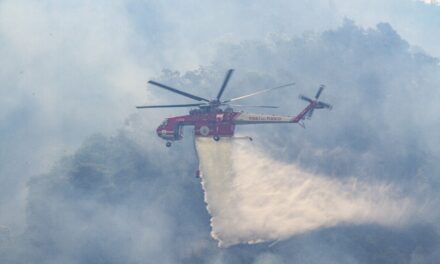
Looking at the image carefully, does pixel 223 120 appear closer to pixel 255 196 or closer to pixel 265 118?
pixel 265 118

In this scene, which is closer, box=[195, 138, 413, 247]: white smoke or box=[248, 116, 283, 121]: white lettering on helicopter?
box=[248, 116, 283, 121]: white lettering on helicopter

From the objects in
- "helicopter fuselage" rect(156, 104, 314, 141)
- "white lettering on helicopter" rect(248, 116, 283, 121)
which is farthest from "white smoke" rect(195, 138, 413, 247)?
"white lettering on helicopter" rect(248, 116, 283, 121)

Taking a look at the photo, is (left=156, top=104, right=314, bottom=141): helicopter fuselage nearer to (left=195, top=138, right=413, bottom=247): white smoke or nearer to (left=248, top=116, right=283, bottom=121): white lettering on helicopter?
(left=248, top=116, right=283, bottom=121): white lettering on helicopter

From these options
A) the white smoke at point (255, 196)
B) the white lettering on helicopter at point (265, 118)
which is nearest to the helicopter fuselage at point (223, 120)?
the white lettering on helicopter at point (265, 118)

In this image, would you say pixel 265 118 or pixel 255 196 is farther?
pixel 255 196

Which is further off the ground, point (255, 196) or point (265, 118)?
point (265, 118)

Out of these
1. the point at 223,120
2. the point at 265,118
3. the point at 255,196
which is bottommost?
the point at 255,196

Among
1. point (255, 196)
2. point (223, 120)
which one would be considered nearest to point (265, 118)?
point (223, 120)

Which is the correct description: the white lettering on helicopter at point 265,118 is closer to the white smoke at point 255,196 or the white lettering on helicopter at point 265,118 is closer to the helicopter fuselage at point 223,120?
the helicopter fuselage at point 223,120
